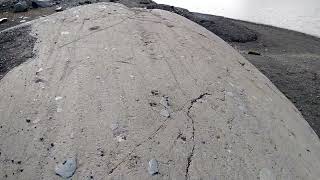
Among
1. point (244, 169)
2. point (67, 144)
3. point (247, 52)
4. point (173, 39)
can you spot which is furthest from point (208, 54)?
point (247, 52)

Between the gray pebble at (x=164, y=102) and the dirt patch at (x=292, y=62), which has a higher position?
the gray pebble at (x=164, y=102)

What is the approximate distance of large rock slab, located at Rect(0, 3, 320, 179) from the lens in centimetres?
289

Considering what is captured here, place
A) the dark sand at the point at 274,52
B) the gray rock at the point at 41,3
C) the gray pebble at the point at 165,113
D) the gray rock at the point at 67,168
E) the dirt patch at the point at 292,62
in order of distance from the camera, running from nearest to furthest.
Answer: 1. the gray rock at the point at 67,168
2. the gray pebble at the point at 165,113
3. the dark sand at the point at 274,52
4. the dirt patch at the point at 292,62
5. the gray rock at the point at 41,3

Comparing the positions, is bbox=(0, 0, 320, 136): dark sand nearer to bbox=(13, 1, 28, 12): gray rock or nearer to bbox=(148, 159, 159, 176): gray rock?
bbox=(13, 1, 28, 12): gray rock

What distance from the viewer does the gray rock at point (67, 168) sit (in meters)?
2.75

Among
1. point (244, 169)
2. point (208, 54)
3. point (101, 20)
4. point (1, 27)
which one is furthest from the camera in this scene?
point (1, 27)

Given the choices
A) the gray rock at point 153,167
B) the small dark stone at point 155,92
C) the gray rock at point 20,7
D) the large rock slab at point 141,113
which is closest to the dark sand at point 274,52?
the gray rock at point 20,7

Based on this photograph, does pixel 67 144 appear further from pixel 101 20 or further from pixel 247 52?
pixel 247 52

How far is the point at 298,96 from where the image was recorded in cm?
592

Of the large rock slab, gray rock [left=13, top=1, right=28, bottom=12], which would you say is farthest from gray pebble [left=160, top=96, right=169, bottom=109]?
gray rock [left=13, top=1, right=28, bottom=12]

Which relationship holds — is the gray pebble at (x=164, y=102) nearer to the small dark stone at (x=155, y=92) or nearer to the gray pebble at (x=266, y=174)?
the small dark stone at (x=155, y=92)

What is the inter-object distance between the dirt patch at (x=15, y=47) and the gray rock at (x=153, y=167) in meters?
1.82

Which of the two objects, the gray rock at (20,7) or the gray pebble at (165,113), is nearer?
the gray pebble at (165,113)

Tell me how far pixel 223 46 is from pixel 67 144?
2.50m
